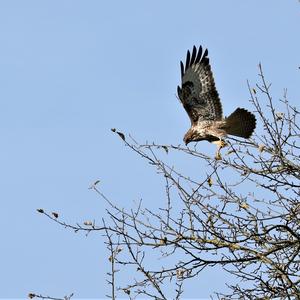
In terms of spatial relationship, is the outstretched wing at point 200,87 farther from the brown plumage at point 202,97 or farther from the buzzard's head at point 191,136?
the buzzard's head at point 191,136

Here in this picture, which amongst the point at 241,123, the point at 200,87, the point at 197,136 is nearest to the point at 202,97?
the point at 200,87

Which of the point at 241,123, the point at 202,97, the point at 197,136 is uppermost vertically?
the point at 202,97

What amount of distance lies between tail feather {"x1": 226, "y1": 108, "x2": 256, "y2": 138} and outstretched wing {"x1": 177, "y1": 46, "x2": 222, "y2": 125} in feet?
2.27

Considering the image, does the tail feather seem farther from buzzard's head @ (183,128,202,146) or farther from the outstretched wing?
buzzard's head @ (183,128,202,146)

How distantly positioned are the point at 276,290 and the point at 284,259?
0.31 m

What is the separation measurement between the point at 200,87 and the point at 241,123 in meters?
0.97

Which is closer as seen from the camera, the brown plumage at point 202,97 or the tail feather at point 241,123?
the tail feather at point 241,123

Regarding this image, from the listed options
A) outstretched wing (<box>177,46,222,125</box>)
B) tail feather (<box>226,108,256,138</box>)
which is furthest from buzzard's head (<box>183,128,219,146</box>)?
tail feather (<box>226,108,256,138</box>)

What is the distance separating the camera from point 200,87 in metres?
10.0

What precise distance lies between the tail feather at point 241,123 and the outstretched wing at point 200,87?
692 millimetres

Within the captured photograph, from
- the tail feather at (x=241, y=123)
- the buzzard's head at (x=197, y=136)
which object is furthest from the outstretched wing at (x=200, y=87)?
the tail feather at (x=241, y=123)

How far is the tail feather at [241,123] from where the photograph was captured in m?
9.08

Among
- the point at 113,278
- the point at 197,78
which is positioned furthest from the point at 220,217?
the point at 197,78

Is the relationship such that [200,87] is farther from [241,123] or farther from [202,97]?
[241,123]
